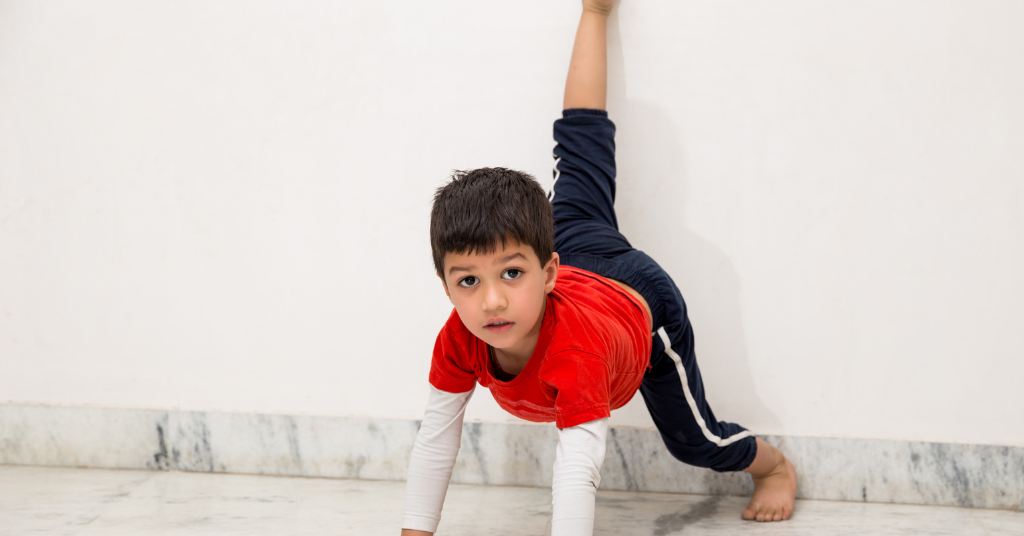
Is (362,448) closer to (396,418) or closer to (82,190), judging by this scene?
(396,418)

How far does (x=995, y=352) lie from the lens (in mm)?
1103

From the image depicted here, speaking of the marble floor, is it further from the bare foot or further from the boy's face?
the boy's face

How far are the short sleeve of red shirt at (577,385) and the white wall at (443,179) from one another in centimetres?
39

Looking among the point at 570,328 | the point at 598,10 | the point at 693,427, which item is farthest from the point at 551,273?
the point at 598,10

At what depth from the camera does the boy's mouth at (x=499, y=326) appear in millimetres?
792

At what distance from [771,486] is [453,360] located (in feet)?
1.68

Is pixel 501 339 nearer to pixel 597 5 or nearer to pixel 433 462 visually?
pixel 433 462

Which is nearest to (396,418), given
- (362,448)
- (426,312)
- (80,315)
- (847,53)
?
(362,448)

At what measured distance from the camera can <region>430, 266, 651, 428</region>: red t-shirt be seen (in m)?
0.80

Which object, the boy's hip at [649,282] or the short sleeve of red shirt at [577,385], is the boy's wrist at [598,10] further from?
the short sleeve of red shirt at [577,385]

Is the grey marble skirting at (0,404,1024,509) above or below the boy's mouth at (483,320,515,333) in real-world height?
below

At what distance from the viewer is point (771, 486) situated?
108 cm

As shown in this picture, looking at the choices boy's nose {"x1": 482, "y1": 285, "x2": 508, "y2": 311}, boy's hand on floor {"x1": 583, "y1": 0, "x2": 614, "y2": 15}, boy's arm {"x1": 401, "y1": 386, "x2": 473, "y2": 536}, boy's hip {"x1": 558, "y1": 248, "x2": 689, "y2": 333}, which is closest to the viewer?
boy's nose {"x1": 482, "y1": 285, "x2": 508, "y2": 311}

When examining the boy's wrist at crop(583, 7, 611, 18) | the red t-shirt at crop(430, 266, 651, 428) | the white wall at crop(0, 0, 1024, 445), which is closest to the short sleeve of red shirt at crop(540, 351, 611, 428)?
the red t-shirt at crop(430, 266, 651, 428)
